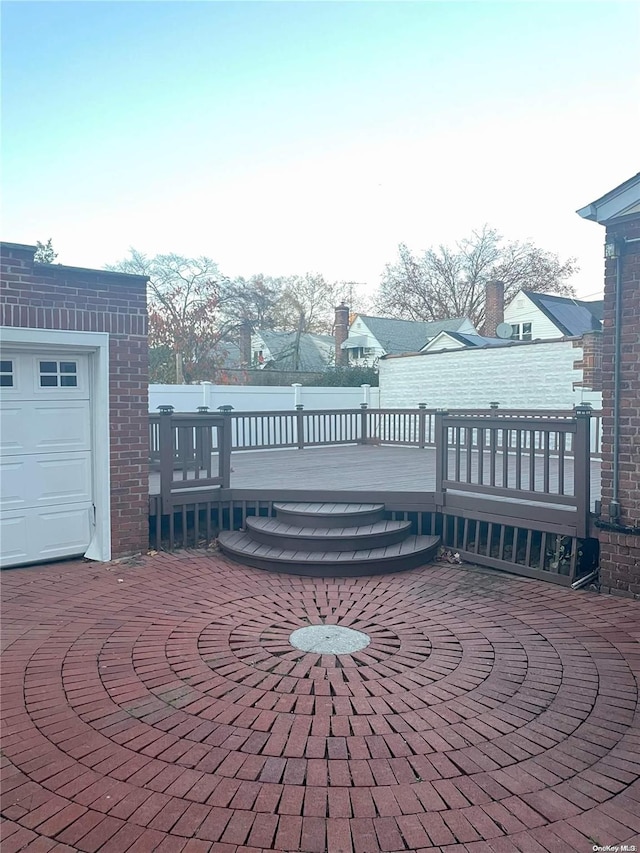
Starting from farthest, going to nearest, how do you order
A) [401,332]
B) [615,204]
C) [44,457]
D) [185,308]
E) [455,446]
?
[401,332] → [185,308] → [455,446] → [44,457] → [615,204]

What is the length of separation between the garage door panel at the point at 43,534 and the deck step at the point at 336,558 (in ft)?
4.55

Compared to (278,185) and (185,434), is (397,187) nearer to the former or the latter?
(278,185)

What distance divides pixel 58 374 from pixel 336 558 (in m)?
3.07

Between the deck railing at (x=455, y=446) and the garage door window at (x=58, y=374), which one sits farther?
the garage door window at (x=58, y=374)

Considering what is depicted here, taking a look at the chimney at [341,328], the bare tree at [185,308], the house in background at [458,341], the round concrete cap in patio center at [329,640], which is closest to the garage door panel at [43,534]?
the round concrete cap in patio center at [329,640]

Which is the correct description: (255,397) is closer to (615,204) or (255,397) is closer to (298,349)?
(615,204)

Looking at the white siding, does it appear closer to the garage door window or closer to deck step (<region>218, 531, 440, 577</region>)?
deck step (<region>218, 531, 440, 577</region>)

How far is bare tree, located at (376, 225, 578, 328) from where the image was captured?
30.5 metres

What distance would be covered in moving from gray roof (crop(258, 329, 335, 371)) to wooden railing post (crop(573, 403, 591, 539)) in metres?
20.5

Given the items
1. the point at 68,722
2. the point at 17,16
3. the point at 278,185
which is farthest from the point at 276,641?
the point at 278,185

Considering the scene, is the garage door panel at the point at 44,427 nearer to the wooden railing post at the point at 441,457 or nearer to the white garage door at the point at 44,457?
the white garage door at the point at 44,457

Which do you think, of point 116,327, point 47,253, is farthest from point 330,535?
point 47,253

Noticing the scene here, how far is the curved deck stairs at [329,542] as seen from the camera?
501cm

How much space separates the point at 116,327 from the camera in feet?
17.4
